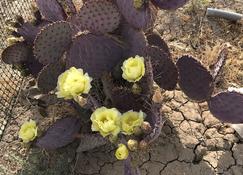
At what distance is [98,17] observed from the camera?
9.25 feet

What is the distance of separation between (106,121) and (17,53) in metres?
0.90

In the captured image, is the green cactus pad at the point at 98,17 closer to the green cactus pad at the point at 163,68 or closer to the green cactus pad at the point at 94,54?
the green cactus pad at the point at 94,54

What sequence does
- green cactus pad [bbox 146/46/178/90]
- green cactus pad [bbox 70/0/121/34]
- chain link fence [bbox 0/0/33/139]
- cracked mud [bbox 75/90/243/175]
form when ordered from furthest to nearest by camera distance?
chain link fence [bbox 0/0/33/139] → cracked mud [bbox 75/90/243/175] → green cactus pad [bbox 146/46/178/90] → green cactus pad [bbox 70/0/121/34]

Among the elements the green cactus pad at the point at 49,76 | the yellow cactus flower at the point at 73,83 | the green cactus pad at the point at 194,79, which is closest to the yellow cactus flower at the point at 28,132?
the green cactus pad at the point at 49,76

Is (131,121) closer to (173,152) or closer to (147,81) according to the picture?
(147,81)

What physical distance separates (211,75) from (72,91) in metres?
0.90

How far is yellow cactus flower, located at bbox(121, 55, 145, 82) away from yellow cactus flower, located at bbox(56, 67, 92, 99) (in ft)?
0.72

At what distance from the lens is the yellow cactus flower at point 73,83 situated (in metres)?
2.66

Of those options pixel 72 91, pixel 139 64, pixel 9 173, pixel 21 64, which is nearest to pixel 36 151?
pixel 9 173

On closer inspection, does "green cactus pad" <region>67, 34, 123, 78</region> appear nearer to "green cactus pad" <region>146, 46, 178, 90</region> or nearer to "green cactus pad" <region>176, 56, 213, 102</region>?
"green cactus pad" <region>146, 46, 178, 90</region>

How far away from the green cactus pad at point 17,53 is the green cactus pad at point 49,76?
12.4 inches

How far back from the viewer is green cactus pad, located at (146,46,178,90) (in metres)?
2.95

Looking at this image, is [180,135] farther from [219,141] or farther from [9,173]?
[9,173]

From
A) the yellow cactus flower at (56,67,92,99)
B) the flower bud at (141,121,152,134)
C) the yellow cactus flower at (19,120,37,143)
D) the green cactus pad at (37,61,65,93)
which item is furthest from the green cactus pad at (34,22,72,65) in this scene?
the flower bud at (141,121,152,134)
